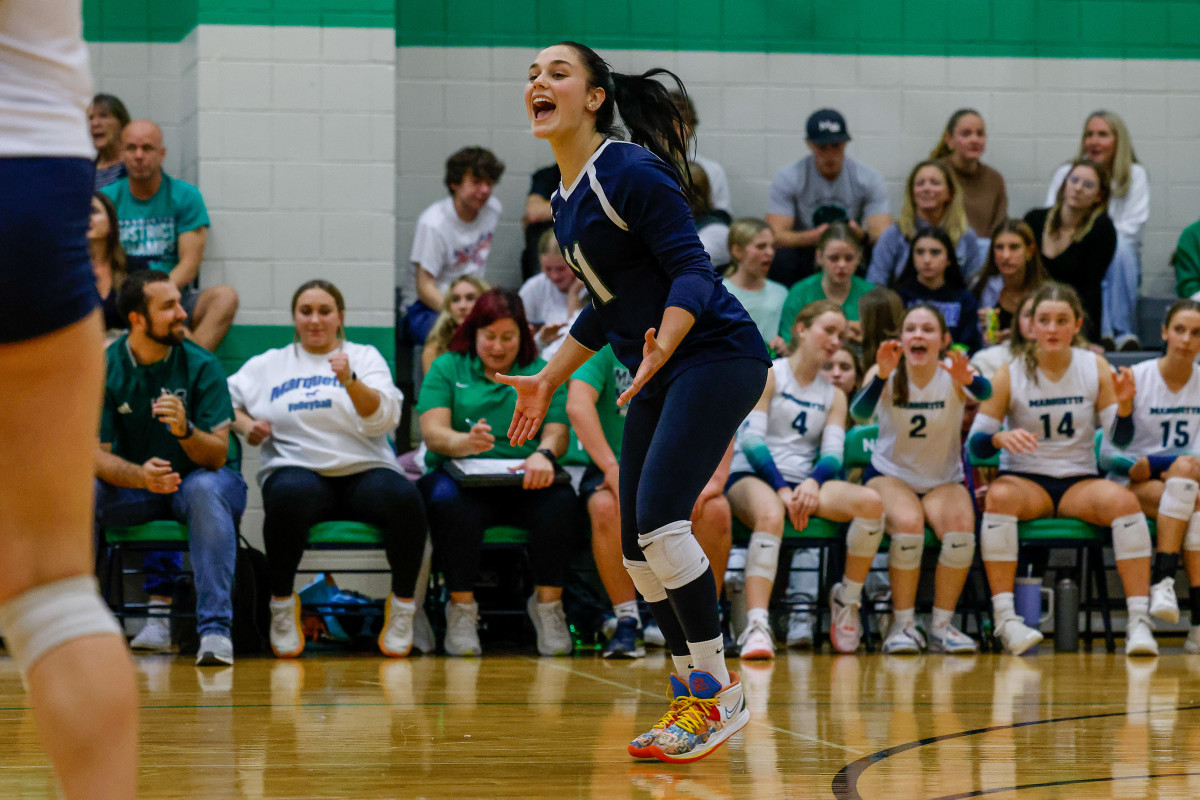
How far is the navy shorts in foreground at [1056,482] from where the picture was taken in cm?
564

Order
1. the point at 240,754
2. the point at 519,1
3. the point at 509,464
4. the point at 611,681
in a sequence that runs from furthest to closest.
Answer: the point at 519,1 < the point at 509,464 < the point at 611,681 < the point at 240,754

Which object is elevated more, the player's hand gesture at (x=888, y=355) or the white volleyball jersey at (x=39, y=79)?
the white volleyball jersey at (x=39, y=79)

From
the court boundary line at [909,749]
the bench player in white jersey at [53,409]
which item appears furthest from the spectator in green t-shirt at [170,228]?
the bench player in white jersey at [53,409]

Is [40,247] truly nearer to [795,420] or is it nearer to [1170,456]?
[795,420]

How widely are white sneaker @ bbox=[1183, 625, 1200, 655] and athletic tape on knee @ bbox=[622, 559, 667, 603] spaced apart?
3217 millimetres

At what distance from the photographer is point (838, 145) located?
7.16m

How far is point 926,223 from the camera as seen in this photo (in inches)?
275

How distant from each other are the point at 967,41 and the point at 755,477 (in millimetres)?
3712

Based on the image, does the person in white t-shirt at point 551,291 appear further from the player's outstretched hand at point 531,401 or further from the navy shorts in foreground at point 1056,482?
the player's outstretched hand at point 531,401

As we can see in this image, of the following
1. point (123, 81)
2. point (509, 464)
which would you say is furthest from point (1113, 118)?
point (123, 81)

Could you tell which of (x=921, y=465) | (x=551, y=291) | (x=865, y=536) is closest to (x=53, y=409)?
(x=865, y=536)

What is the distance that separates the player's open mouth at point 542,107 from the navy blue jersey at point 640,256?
0.47 feet

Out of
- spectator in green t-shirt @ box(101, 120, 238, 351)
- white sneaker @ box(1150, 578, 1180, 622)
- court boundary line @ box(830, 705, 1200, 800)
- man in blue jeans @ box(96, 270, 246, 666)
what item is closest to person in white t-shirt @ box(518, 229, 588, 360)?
spectator in green t-shirt @ box(101, 120, 238, 351)

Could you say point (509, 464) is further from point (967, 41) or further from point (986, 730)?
point (967, 41)
